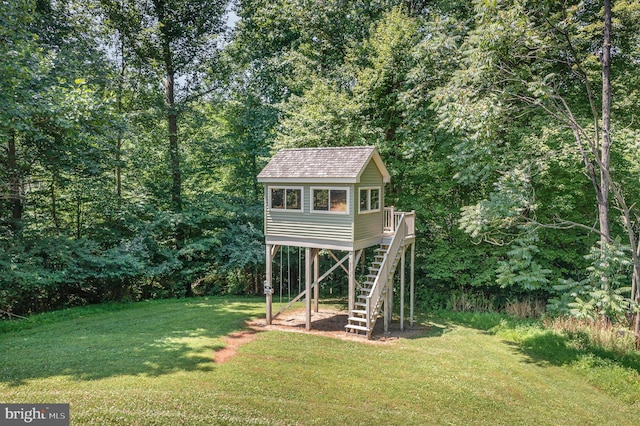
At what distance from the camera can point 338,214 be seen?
12.8 metres

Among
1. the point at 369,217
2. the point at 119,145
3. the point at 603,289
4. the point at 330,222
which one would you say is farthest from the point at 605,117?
the point at 119,145

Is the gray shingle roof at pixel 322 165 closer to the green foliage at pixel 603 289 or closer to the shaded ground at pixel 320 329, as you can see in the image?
the shaded ground at pixel 320 329

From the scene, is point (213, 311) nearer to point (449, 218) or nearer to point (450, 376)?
point (450, 376)

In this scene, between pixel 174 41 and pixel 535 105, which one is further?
pixel 174 41

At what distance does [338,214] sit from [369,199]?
1331 mm

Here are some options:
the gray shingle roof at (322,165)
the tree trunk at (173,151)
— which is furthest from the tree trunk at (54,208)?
the gray shingle roof at (322,165)

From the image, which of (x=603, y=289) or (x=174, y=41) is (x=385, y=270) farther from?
(x=174, y=41)

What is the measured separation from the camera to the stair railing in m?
12.4

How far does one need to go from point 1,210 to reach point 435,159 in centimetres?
1688

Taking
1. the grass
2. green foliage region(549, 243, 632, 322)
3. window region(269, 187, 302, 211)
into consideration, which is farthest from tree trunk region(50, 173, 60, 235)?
green foliage region(549, 243, 632, 322)

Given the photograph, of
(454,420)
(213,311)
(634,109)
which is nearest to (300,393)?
(454,420)

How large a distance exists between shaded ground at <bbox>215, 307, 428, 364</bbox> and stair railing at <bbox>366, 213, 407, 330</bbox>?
95 cm

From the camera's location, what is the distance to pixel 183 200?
2139cm

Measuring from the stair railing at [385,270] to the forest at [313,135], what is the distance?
193 cm
